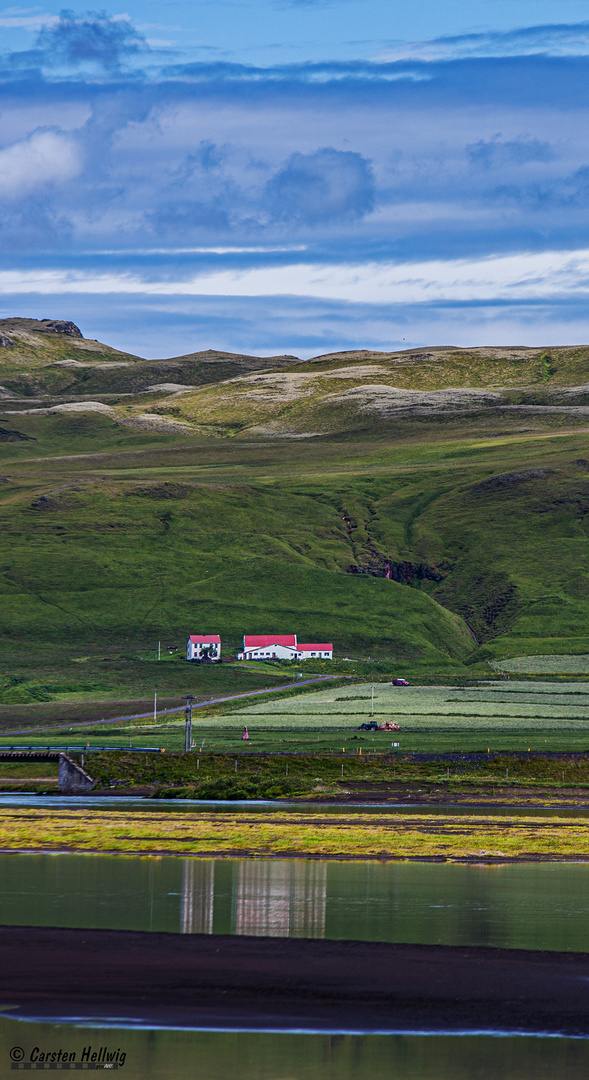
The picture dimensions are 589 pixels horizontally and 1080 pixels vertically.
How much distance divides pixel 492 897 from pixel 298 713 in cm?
8891

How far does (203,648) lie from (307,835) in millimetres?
137547

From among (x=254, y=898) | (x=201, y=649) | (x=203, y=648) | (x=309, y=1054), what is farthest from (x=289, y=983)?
(x=203, y=648)

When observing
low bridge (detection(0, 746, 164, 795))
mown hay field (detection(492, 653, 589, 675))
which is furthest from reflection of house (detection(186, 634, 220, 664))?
low bridge (detection(0, 746, 164, 795))

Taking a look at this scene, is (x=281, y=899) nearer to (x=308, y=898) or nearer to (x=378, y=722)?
(x=308, y=898)

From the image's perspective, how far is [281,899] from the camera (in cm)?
4416

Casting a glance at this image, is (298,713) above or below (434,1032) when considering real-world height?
above

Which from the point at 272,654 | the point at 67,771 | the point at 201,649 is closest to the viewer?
the point at 67,771

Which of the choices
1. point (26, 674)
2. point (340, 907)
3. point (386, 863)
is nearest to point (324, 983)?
point (340, 907)

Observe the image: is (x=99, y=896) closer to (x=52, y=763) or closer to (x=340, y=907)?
(x=340, y=907)

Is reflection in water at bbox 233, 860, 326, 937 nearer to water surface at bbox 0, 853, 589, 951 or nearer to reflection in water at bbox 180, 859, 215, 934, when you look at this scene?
water surface at bbox 0, 853, 589, 951

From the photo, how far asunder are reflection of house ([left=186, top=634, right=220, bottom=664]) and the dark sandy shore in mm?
158806

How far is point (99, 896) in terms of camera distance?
44844mm

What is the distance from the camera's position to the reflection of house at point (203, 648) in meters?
195

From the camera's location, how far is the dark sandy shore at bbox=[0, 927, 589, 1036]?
2781 centimetres
